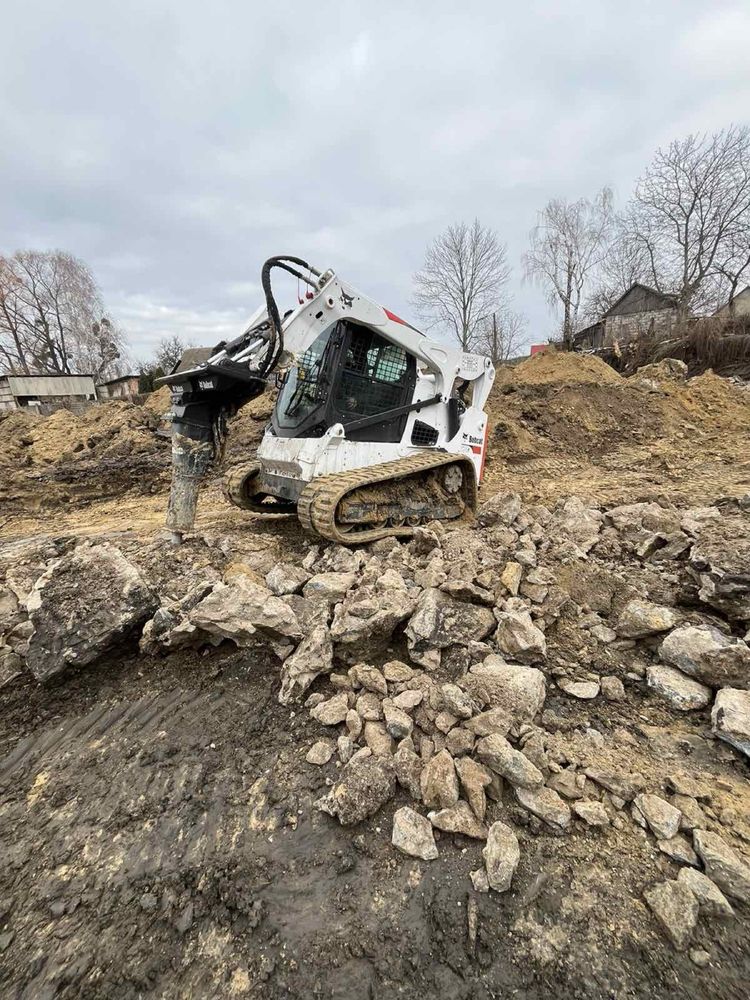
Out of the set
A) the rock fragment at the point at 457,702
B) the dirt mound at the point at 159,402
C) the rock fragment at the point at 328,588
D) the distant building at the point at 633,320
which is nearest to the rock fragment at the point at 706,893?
the rock fragment at the point at 457,702

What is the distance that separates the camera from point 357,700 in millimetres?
2367

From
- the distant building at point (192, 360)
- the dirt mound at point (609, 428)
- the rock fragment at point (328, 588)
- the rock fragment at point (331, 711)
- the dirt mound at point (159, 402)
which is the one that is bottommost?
the rock fragment at point (331, 711)

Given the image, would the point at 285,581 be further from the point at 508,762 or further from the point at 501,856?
the point at 501,856

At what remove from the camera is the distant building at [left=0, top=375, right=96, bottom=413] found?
66.4ft

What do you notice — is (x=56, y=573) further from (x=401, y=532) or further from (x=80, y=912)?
(x=401, y=532)

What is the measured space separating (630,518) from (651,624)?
1.57m

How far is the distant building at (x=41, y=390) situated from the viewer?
66.4 ft

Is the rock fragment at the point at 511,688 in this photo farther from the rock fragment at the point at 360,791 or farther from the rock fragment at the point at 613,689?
the rock fragment at the point at 360,791

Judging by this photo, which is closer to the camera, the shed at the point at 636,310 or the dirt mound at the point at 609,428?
the dirt mound at the point at 609,428

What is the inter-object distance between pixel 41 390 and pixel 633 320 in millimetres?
27364

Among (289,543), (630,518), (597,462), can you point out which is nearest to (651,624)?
(630,518)

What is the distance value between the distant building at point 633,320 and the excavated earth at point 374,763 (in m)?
14.6

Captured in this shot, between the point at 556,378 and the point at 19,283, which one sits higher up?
the point at 19,283

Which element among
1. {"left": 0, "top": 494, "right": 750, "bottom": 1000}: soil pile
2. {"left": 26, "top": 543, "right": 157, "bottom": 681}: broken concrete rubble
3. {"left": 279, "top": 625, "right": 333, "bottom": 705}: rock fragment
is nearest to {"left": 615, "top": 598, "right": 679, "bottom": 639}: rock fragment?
{"left": 0, "top": 494, "right": 750, "bottom": 1000}: soil pile
